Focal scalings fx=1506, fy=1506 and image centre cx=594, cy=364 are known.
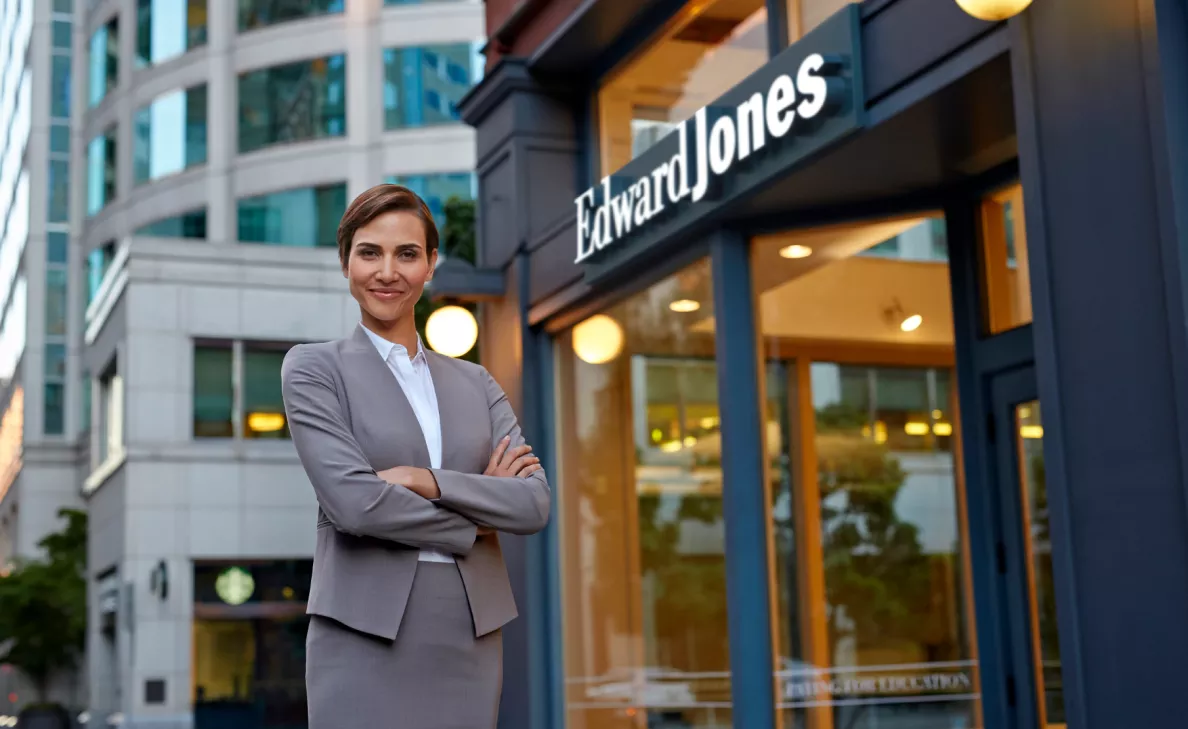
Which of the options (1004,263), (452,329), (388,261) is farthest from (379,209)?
(452,329)

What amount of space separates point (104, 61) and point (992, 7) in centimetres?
3843

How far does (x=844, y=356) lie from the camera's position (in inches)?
416

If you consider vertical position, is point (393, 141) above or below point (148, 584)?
above

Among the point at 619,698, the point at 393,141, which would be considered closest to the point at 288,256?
the point at 393,141

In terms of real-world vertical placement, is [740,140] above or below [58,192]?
below

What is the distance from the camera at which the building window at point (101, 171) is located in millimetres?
39656

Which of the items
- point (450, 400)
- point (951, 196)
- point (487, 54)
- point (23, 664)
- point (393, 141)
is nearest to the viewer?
point (450, 400)

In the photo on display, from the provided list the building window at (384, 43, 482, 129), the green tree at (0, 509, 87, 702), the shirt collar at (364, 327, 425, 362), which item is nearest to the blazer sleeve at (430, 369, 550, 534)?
the shirt collar at (364, 327, 425, 362)

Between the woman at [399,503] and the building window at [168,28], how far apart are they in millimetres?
35698

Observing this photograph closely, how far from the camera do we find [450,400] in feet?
10.3

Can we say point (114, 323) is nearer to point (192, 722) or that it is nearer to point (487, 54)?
point (192, 722)

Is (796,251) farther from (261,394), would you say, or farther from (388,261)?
(261,394)

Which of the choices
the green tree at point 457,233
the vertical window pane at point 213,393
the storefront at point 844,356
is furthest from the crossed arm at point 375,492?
the vertical window pane at point 213,393

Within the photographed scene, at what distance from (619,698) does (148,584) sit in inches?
710
